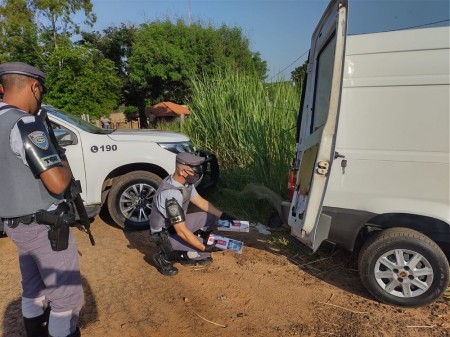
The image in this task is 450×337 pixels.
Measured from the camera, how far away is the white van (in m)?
2.80

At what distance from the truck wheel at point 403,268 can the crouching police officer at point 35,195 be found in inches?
90.3

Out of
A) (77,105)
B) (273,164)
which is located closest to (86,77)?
(77,105)

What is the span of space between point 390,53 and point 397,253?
1594 millimetres

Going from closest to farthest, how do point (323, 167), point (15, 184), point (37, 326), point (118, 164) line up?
1. point (15, 184)
2. point (37, 326)
3. point (323, 167)
4. point (118, 164)

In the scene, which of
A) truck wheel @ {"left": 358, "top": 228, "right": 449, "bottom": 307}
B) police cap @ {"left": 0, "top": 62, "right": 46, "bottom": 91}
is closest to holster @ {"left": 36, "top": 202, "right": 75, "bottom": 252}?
police cap @ {"left": 0, "top": 62, "right": 46, "bottom": 91}

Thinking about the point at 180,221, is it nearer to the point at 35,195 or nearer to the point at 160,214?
the point at 160,214

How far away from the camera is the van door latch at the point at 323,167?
9.89 feet

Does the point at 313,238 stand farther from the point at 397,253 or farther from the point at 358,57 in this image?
the point at 358,57

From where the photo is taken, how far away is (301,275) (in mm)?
3770

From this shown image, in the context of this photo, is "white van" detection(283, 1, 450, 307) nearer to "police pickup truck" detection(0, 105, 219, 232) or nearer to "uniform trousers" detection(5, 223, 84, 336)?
"uniform trousers" detection(5, 223, 84, 336)

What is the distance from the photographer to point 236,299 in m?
3.34

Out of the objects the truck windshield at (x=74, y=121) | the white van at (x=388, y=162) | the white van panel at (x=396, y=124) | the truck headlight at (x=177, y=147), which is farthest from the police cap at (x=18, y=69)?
the truck headlight at (x=177, y=147)

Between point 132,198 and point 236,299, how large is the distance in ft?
7.41

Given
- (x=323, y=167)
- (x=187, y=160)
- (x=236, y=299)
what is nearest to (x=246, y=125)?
(x=187, y=160)
